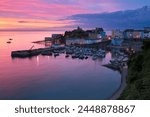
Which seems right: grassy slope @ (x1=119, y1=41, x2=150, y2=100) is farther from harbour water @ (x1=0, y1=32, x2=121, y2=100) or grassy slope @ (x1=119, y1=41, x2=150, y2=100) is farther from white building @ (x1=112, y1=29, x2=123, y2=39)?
white building @ (x1=112, y1=29, x2=123, y2=39)

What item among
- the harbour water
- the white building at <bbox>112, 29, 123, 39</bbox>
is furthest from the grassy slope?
the white building at <bbox>112, 29, 123, 39</bbox>

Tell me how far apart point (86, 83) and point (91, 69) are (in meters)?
3.39

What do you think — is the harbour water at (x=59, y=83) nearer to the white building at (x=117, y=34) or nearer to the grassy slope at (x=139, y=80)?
the grassy slope at (x=139, y=80)

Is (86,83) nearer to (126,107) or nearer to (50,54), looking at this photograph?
(126,107)

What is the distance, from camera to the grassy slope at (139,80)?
284 centimetres

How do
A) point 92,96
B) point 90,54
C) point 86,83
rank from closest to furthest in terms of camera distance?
1. point 92,96
2. point 86,83
3. point 90,54

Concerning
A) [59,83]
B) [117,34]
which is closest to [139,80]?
[59,83]

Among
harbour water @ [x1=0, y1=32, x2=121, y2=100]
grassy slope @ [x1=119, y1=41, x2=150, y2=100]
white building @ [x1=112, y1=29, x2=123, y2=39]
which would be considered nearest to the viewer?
grassy slope @ [x1=119, y1=41, x2=150, y2=100]

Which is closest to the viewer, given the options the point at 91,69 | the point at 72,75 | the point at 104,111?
the point at 104,111

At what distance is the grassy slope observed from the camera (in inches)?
112

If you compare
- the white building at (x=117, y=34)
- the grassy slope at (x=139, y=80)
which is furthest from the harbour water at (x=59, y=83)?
the white building at (x=117, y=34)

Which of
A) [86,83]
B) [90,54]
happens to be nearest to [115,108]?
[86,83]

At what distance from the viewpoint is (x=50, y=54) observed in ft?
62.3

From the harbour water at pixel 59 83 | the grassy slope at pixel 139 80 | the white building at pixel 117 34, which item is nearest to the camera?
the grassy slope at pixel 139 80
